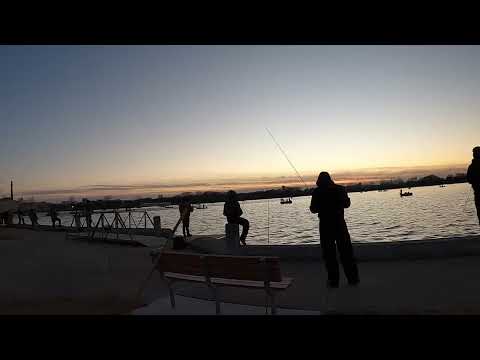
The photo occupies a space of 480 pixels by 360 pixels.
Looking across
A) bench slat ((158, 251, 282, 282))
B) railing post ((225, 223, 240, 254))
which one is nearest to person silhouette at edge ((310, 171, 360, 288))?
bench slat ((158, 251, 282, 282))

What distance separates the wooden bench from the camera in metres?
3.86

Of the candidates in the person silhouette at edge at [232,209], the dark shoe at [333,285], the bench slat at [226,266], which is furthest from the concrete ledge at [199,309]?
the person silhouette at edge at [232,209]

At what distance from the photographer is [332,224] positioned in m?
5.18

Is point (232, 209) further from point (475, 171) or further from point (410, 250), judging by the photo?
point (475, 171)

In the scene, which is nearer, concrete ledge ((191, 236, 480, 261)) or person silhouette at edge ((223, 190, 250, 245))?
concrete ledge ((191, 236, 480, 261))

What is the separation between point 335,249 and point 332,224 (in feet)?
1.10

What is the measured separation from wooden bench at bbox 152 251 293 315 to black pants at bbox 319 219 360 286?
1170mm

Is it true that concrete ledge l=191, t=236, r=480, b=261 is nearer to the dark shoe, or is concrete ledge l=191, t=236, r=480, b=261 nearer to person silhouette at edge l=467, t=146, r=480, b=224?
person silhouette at edge l=467, t=146, r=480, b=224
